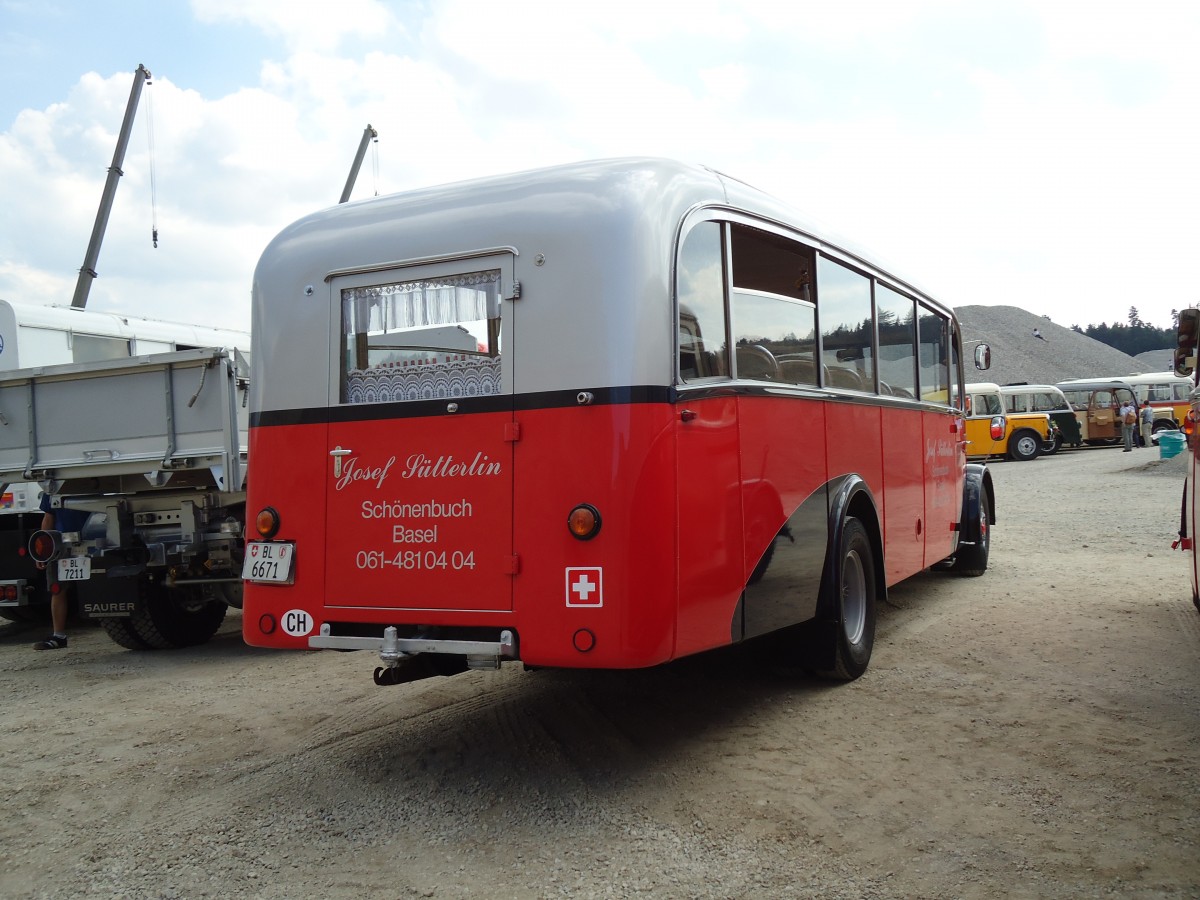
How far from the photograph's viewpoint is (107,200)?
20.8 meters

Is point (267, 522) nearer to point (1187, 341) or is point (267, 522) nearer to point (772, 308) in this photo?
point (772, 308)

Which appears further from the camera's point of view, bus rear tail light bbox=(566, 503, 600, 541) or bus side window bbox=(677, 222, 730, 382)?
bus side window bbox=(677, 222, 730, 382)

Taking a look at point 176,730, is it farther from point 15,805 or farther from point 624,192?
point 624,192

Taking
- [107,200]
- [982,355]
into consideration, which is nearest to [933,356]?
[982,355]

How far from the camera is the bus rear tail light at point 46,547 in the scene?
7.63 metres

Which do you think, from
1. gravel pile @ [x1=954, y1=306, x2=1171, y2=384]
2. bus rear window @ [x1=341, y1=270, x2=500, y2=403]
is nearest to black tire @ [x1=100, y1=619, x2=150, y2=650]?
bus rear window @ [x1=341, y1=270, x2=500, y2=403]

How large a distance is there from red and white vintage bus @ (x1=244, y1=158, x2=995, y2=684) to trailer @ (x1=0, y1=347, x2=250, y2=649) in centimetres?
247

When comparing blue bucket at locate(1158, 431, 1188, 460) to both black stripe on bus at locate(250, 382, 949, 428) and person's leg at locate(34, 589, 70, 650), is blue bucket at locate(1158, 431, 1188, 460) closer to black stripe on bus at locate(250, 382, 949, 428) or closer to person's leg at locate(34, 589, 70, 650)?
black stripe on bus at locate(250, 382, 949, 428)

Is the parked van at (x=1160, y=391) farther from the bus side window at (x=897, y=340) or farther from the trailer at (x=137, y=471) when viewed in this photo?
the trailer at (x=137, y=471)

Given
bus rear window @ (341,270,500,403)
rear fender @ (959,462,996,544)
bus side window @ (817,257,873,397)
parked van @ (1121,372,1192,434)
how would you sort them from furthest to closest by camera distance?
parked van @ (1121,372,1192,434) → rear fender @ (959,462,996,544) → bus side window @ (817,257,873,397) → bus rear window @ (341,270,500,403)

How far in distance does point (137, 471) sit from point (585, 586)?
464 cm

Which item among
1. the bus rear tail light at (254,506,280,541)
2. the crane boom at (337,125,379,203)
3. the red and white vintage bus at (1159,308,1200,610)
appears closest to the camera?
the bus rear tail light at (254,506,280,541)

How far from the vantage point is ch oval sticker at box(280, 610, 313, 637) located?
4.88 metres

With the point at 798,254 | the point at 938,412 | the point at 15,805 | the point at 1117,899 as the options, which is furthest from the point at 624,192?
the point at 938,412
